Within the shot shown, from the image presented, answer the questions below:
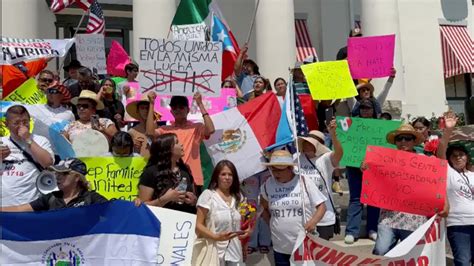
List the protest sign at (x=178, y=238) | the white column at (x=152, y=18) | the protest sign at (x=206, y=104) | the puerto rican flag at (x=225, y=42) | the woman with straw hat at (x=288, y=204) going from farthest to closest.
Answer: the white column at (x=152, y=18), the puerto rican flag at (x=225, y=42), the protest sign at (x=206, y=104), the woman with straw hat at (x=288, y=204), the protest sign at (x=178, y=238)

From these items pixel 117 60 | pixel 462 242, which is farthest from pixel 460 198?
pixel 117 60

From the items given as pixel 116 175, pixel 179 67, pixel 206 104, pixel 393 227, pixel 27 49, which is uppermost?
pixel 27 49

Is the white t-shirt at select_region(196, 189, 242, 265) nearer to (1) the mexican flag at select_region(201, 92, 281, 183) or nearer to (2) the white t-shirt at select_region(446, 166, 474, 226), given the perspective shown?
(1) the mexican flag at select_region(201, 92, 281, 183)

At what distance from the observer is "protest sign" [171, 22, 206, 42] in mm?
8531

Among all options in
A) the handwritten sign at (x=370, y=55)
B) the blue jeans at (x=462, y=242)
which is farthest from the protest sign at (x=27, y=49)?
the blue jeans at (x=462, y=242)

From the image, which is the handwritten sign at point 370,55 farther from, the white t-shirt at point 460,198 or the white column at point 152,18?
the white column at point 152,18

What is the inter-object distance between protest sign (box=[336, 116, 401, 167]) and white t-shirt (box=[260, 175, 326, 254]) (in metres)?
1.75

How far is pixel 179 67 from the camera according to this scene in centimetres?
629

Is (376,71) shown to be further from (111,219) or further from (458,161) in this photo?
(111,219)

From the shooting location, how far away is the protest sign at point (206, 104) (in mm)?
6871

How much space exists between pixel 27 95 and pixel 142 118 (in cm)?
162

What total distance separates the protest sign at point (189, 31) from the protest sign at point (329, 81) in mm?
2079

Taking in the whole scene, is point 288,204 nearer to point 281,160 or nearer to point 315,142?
point 281,160

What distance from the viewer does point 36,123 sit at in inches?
224
